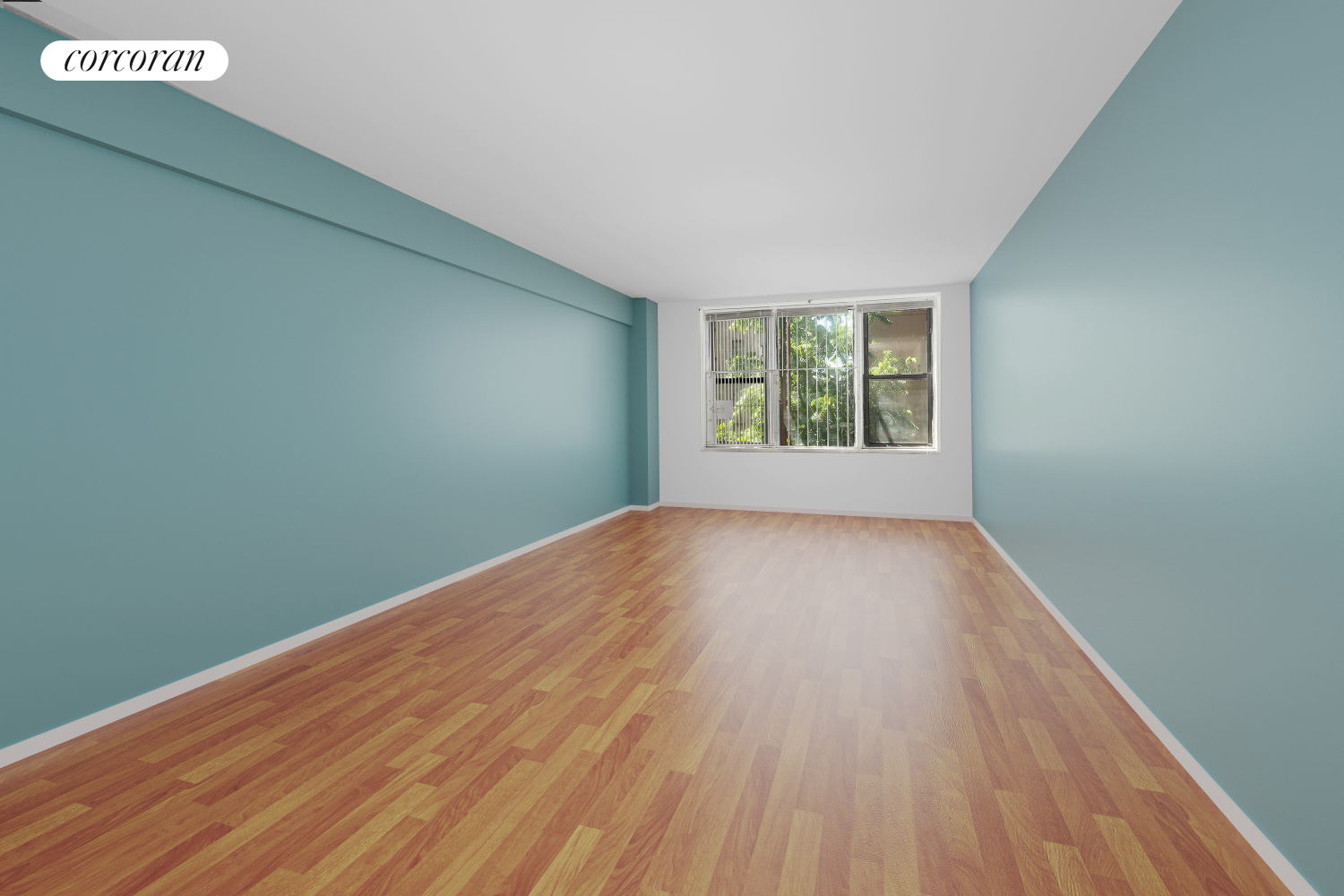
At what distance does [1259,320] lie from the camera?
172 centimetres

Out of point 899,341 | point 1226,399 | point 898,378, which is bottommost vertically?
point 1226,399

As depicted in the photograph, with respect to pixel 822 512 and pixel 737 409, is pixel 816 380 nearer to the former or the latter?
pixel 737 409

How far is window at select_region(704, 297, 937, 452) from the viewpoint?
23.6 feet

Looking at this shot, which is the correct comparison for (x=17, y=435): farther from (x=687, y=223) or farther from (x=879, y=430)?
(x=879, y=430)

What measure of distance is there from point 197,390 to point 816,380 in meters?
6.43

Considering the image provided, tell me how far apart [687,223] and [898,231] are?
1.77 m

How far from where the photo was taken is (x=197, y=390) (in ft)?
9.24

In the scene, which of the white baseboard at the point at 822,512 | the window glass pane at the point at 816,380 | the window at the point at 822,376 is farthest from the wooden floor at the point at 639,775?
the window glass pane at the point at 816,380

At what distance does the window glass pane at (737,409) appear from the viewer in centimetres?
794

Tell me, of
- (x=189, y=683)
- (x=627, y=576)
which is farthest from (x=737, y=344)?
(x=189, y=683)

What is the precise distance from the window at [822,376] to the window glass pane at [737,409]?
1 centimetres

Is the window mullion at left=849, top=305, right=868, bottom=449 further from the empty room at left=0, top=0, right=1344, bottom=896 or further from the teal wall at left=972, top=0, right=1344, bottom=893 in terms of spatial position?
the teal wall at left=972, top=0, right=1344, bottom=893

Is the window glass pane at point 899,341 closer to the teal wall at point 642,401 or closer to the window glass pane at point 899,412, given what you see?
the window glass pane at point 899,412

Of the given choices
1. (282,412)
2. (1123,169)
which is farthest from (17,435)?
(1123,169)
